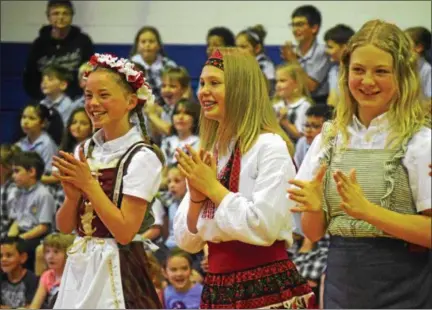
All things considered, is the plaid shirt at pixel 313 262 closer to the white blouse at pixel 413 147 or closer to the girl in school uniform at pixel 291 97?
the girl in school uniform at pixel 291 97

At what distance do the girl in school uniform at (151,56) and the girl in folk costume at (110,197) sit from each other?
11.5 feet

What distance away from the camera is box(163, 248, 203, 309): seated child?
4.88 metres

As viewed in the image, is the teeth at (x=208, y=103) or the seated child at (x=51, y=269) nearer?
the teeth at (x=208, y=103)

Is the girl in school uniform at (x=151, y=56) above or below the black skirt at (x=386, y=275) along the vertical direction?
above

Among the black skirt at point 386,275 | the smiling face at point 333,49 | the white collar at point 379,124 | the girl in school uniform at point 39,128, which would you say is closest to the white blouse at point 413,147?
the white collar at point 379,124

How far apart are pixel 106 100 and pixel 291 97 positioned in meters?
2.93

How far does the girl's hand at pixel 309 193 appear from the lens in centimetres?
262

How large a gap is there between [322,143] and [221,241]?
50 cm

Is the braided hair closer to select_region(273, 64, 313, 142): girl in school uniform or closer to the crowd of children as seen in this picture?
the crowd of children

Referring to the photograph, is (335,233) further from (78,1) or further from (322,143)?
(78,1)

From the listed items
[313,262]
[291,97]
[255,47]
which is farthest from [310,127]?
[255,47]

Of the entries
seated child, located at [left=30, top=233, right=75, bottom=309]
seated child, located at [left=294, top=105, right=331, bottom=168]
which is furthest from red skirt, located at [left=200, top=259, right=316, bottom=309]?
seated child, located at [left=294, top=105, right=331, bottom=168]

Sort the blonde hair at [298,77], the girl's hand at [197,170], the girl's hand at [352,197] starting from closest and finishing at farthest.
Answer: the girl's hand at [352,197], the girl's hand at [197,170], the blonde hair at [298,77]

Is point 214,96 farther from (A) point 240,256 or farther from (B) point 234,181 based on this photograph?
(A) point 240,256
